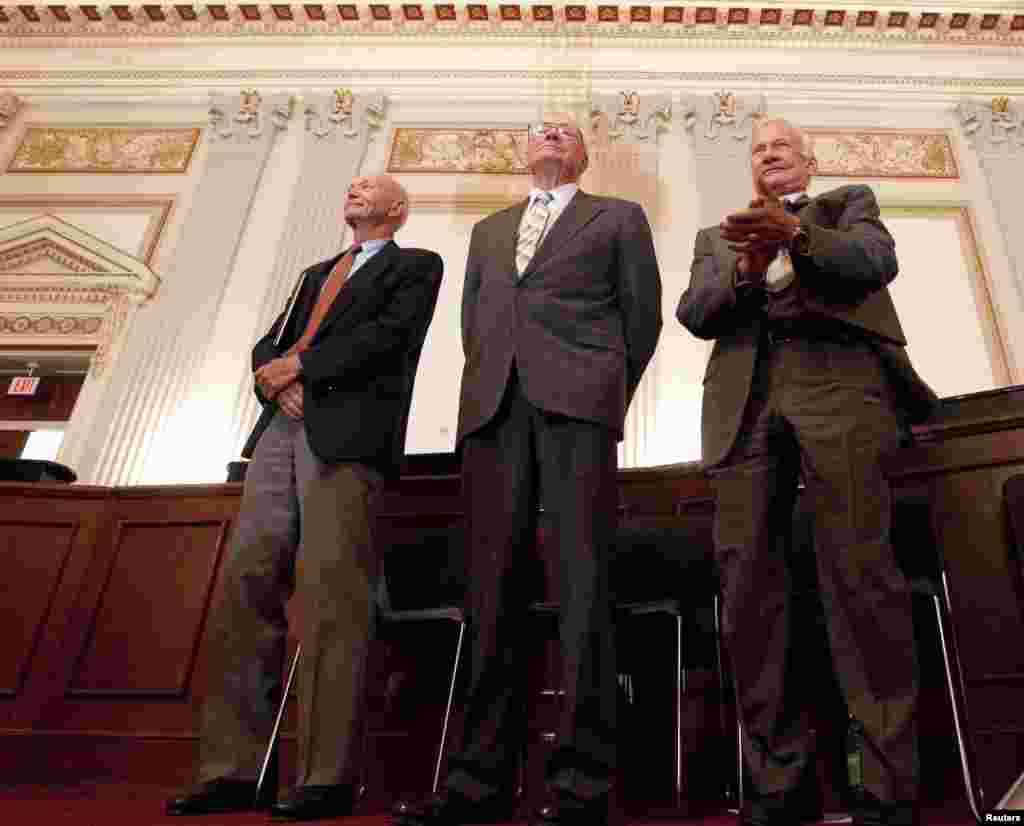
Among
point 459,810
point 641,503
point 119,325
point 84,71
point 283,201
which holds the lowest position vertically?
point 459,810

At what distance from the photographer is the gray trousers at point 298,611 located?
1.51 metres

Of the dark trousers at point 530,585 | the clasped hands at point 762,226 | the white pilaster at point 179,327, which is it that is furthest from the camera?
the white pilaster at point 179,327

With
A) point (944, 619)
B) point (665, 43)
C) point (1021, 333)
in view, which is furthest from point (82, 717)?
point (665, 43)

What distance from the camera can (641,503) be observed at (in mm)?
2830

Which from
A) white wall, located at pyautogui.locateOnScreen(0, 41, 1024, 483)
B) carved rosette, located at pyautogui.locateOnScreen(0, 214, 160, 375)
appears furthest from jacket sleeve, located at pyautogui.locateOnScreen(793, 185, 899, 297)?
carved rosette, located at pyautogui.locateOnScreen(0, 214, 160, 375)

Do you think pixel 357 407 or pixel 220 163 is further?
pixel 220 163

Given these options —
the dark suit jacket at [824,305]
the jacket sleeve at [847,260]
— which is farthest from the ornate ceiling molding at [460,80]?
the jacket sleeve at [847,260]

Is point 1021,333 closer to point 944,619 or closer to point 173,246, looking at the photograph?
point 944,619

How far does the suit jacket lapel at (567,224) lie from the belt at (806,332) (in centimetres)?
43

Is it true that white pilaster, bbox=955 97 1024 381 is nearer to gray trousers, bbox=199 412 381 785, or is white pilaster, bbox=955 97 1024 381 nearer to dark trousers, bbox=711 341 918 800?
dark trousers, bbox=711 341 918 800

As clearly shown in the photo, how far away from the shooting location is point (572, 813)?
1218mm

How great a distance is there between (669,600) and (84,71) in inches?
236

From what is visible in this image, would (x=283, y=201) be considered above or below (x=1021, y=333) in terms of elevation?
above

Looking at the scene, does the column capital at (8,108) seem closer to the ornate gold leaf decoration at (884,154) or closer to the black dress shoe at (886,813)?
the ornate gold leaf decoration at (884,154)
